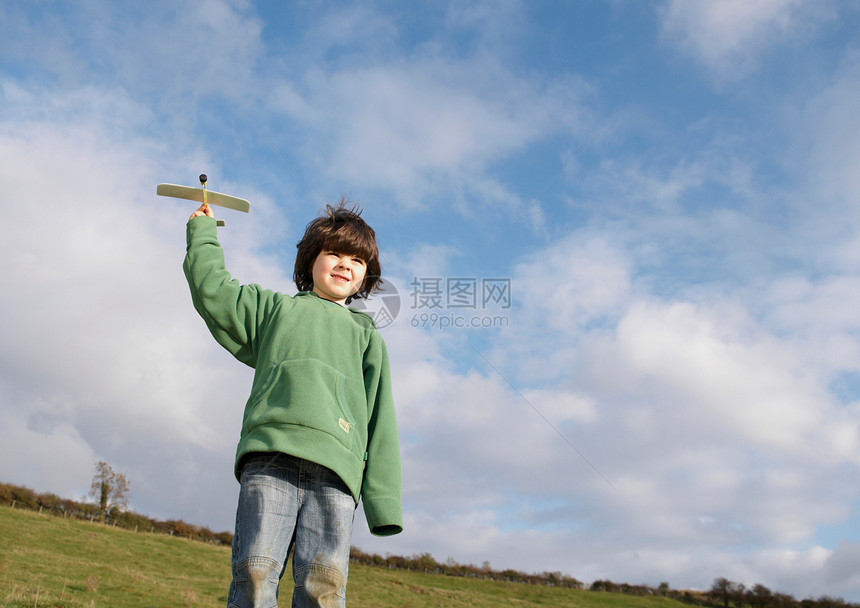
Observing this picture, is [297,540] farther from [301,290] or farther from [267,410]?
[301,290]

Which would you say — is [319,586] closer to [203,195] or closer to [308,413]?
[308,413]

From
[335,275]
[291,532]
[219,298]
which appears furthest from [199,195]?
[291,532]

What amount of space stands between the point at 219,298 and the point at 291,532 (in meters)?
1.39

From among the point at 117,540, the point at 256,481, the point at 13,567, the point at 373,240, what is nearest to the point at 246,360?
the point at 256,481

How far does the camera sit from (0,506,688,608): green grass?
1797 cm

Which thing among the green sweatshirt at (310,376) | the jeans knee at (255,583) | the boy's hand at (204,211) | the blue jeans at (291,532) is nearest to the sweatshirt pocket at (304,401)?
the green sweatshirt at (310,376)

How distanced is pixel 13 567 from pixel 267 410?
2313 cm

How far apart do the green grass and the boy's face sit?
11.8m

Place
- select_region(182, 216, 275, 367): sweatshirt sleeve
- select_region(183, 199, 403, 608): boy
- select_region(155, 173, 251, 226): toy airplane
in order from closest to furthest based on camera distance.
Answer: select_region(183, 199, 403, 608): boy, select_region(182, 216, 275, 367): sweatshirt sleeve, select_region(155, 173, 251, 226): toy airplane

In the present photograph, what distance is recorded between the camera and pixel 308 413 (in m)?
3.03

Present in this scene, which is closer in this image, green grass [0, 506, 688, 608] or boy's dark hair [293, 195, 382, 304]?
boy's dark hair [293, 195, 382, 304]

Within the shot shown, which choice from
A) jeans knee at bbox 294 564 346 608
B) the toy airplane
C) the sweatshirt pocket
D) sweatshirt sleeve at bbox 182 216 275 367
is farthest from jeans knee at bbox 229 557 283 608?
the toy airplane

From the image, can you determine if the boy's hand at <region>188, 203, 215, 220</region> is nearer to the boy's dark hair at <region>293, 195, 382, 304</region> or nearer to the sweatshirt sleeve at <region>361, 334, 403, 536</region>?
the boy's dark hair at <region>293, 195, 382, 304</region>

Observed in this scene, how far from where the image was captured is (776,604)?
69.8 meters
